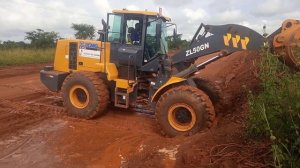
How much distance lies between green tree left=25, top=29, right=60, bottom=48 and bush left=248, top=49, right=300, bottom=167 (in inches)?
1216

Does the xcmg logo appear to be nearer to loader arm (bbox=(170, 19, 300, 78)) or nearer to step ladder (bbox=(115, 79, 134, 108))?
loader arm (bbox=(170, 19, 300, 78))

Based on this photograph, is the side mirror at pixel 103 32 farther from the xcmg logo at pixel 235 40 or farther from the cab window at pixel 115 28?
the xcmg logo at pixel 235 40

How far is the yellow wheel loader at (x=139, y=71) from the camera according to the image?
7.93m

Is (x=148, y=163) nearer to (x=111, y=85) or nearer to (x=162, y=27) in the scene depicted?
(x=111, y=85)

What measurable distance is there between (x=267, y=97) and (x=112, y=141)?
3331 mm

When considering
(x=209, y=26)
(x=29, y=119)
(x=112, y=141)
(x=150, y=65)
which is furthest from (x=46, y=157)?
(x=209, y=26)

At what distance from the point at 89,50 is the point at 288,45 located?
5.21 metres

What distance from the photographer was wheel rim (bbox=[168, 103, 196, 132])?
7758 millimetres

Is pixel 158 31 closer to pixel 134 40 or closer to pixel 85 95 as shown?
pixel 134 40

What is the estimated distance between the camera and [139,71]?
9.33 meters

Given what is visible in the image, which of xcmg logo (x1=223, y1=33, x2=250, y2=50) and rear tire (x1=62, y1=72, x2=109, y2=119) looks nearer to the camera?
xcmg logo (x1=223, y1=33, x2=250, y2=50)

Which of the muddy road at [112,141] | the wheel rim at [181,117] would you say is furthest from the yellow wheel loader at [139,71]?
the muddy road at [112,141]

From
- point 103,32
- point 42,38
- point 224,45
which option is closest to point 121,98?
point 103,32

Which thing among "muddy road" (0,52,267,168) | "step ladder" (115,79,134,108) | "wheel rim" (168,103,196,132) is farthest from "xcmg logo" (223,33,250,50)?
"step ladder" (115,79,134,108)
